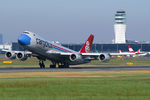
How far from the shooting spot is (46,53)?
70500 millimetres

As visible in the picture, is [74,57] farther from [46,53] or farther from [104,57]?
[104,57]

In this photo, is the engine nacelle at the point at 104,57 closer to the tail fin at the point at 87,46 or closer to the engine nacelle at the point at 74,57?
the engine nacelle at the point at 74,57

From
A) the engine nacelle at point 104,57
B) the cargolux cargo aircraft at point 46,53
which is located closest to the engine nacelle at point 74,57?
the cargolux cargo aircraft at point 46,53

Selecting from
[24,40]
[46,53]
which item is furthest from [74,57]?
[24,40]

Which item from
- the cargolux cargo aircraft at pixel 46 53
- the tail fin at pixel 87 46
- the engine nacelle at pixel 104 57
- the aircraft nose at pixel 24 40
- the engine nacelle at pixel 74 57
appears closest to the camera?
the aircraft nose at pixel 24 40

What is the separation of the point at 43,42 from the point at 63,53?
15.4ft

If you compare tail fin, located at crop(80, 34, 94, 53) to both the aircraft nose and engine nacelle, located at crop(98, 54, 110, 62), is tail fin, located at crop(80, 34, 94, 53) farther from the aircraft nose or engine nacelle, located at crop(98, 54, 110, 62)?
the aircraft nose

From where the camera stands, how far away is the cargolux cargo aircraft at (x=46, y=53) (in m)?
67.3

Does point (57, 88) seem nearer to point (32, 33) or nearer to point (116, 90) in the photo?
point (116, 90)

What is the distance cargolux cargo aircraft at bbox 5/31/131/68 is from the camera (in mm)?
67312

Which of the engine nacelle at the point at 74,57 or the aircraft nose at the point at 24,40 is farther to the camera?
the engine nacelle at the point at 74,57

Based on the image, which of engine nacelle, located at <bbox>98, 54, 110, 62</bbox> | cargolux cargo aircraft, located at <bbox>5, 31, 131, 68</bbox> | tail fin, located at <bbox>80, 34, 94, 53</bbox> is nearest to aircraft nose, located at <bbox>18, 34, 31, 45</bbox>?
cargolux cargo aircraft, located at <bbox>5, 31, 131, 68</bbox>

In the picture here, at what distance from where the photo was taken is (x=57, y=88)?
33781 mm

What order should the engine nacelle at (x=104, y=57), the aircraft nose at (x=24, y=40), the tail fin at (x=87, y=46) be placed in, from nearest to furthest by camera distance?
1. the aircraft nose at (x=24, y=40)
2. the engine nacelle at (x=104, y=57)
3. the tail fin at (x=87, y=46)
